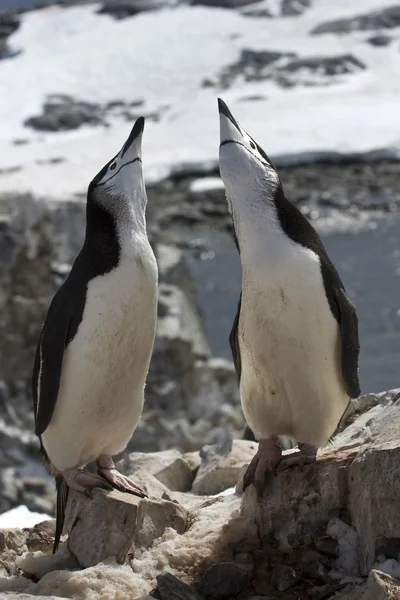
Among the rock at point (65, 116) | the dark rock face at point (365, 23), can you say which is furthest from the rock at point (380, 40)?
the rock at point (65, 116)

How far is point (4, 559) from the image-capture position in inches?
143

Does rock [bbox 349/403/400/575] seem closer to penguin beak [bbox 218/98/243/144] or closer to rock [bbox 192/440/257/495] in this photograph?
penguin beak [bbox 218/98/243/144]

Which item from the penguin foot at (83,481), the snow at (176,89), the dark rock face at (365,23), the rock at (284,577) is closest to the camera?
the rock at (284,577)

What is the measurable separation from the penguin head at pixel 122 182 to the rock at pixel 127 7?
59398mm

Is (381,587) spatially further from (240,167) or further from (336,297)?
(240,167)

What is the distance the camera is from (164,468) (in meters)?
5.24

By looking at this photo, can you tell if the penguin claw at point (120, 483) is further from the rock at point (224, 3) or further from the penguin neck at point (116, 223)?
the rock at point (224, 3)

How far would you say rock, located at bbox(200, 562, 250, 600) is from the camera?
3199 millimetres

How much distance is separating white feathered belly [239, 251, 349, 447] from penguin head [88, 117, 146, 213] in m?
0.65

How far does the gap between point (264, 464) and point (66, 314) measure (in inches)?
37.2

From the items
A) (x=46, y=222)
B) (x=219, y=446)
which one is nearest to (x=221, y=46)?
(x=46, y=222)

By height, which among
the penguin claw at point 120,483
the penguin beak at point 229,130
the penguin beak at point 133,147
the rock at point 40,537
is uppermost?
the penguin beak at point 229,130

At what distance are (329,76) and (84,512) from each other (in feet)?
153

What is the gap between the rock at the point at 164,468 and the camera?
205 inches
